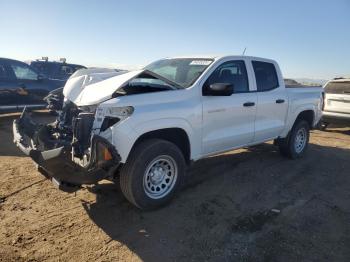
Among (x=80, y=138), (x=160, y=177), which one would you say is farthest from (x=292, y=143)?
(x=80, y=138)

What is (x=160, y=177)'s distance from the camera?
454 cm

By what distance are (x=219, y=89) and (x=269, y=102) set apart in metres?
1.80

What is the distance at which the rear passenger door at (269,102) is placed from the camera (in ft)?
19.8

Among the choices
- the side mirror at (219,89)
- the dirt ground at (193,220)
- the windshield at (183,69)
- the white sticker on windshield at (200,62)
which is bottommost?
the dirt ground at (193,220)

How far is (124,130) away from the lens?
3.90 meters

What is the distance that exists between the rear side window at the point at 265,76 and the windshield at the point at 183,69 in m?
1.15

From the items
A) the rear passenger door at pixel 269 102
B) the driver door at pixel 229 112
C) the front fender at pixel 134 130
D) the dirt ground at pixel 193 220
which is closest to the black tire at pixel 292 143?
the rear passenger door at pixel 269 102

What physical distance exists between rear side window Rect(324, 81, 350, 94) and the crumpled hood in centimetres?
887

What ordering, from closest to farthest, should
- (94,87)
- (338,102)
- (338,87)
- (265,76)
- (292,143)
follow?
(94,87) < (265,76) < (292,143) < (338,102) < (338,87)

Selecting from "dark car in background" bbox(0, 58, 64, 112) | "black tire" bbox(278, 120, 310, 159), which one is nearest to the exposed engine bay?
"black tire" bbox(278, 120, 310, 159)

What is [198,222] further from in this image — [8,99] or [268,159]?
[8,99]

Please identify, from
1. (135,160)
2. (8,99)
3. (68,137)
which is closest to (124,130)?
(135,160)

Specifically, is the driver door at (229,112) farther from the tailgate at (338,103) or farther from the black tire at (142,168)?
the tailgate at (338,103)

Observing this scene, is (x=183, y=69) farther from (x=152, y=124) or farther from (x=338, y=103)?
(x=338, y=103)
